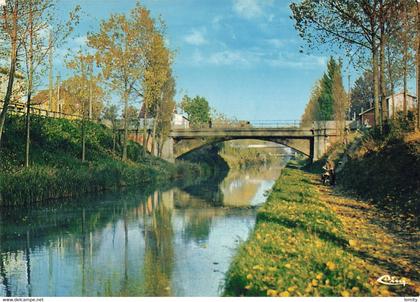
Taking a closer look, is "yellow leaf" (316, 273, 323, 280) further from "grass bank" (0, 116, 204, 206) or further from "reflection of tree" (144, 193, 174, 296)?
"grass bank" (0, 116, 204, 206)

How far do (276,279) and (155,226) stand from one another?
36.1 feet

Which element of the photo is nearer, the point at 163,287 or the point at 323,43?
the point at 163,287

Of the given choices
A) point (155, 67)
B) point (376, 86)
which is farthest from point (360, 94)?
point (376, 86)

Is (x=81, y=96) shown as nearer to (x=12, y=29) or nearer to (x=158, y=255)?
(x=12, y=29)

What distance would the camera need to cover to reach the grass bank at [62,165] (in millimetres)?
23547

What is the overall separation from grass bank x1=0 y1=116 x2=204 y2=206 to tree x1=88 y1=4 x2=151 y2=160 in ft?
18.1

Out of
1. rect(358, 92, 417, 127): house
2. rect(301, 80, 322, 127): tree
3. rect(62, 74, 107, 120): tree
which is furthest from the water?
rect(301, 80, 322, 127): tree

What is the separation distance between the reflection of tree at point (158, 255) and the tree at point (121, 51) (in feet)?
70.5

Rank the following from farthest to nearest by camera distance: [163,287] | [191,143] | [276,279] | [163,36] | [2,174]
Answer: [191,143] → [163,36] → [2,174] → [163,287] → [276,279]

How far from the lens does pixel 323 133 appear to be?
6169cm

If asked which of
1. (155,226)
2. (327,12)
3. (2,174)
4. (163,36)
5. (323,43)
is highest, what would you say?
(163,36)

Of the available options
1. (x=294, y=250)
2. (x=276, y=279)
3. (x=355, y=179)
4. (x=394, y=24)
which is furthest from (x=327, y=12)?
(x=276, y=279)

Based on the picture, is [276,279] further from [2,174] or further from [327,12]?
[327,12]

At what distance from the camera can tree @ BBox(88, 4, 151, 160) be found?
3994 centimetres
